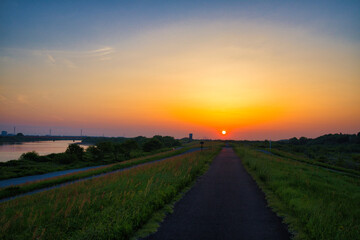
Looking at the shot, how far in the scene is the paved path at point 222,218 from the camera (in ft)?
Answer: 20.9

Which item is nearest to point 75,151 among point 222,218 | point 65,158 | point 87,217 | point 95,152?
point 95,152

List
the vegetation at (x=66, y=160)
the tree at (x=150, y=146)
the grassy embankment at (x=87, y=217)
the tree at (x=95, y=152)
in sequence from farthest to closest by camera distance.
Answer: the tree at (x=150, y=146), the tree at (x=95, y=152), the vegetation at (x=66, y=160), the grassy embankment at (x=87, y=217)

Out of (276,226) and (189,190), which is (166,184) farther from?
(276,226)

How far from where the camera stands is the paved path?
6363 millimetres

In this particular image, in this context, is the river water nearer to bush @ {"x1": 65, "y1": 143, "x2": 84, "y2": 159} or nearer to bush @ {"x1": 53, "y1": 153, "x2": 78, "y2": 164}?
bush @ {"x1": 65, "y1": 143, "x2": 84, "y2": 159}

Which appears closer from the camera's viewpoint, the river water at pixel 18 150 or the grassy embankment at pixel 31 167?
the grassy embankment at pixel 31 167

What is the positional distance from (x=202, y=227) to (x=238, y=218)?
1.60m

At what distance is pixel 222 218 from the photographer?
25.4 feet

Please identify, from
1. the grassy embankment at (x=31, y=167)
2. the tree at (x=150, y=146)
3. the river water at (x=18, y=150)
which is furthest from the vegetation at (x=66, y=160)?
the river water at (x=18, y=150)

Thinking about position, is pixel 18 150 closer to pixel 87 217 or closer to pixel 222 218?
pixel 87 217

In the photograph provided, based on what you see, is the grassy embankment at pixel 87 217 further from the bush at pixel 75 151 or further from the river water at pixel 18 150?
the river water at pixel 18 150

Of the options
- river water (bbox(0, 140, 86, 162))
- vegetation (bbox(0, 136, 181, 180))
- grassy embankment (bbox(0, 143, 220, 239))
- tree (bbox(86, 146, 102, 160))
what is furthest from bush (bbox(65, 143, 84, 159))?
grassy embankment (bbox(0, 143, 220, 239))

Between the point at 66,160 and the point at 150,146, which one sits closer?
the point at 66,160

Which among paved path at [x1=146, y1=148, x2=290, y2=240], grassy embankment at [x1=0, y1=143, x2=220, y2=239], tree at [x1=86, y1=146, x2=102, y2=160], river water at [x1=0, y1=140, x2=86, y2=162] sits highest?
grassy embankment at [x1=0, y1=143, x2=220, y2=239]
